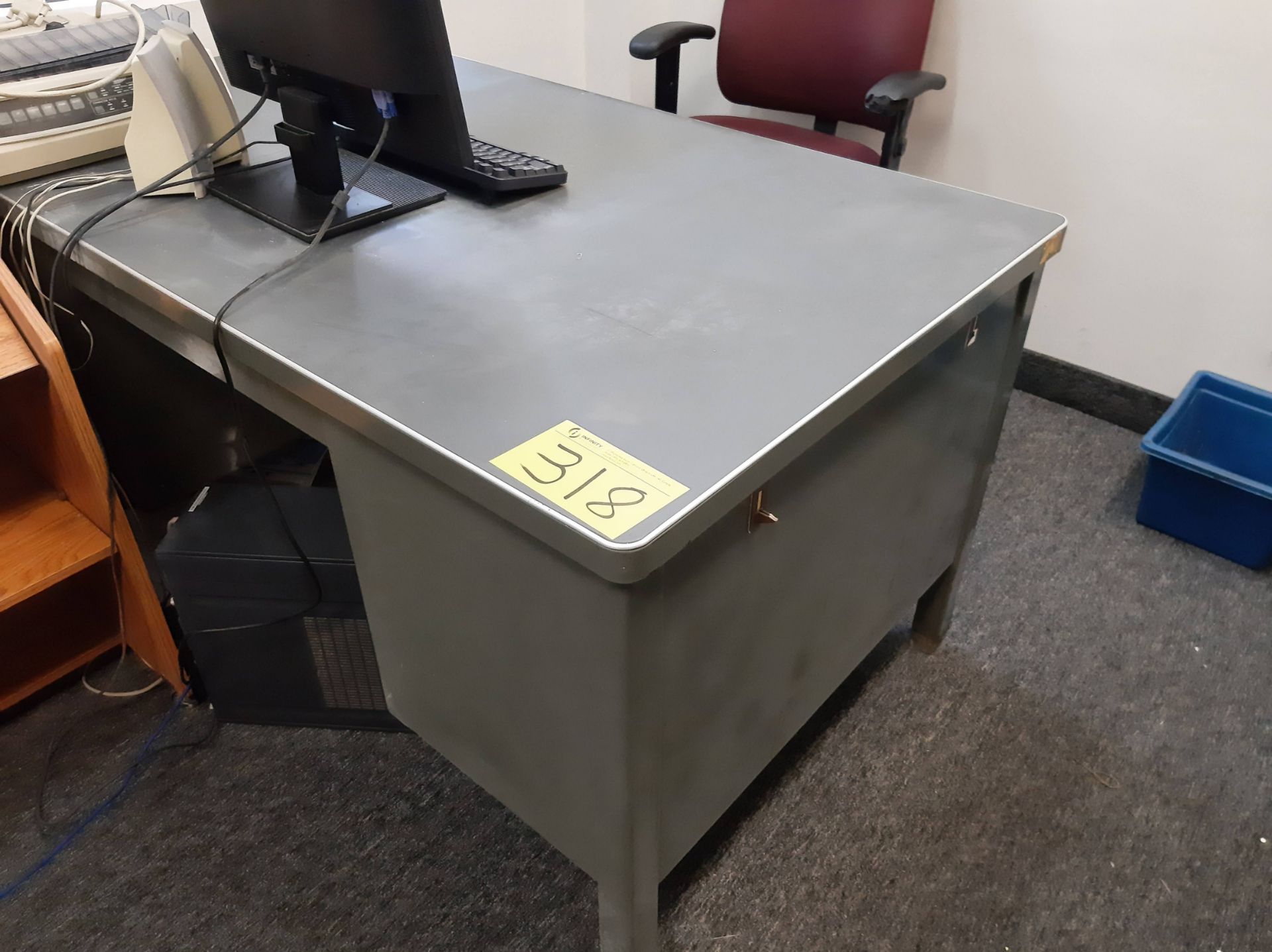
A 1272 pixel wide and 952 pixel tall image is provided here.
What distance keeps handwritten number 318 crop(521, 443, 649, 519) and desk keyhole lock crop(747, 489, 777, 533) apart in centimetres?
17

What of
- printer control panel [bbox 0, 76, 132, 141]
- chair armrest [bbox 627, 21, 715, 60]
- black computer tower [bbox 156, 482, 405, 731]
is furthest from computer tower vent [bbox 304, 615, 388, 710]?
chair armrest [bbox 627, 21, 715, 60]

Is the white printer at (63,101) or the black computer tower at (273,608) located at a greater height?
the white printer at (63,101)

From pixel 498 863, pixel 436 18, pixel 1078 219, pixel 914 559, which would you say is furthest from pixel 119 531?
pixel 1078 219

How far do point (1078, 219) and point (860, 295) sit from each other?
1320 millimetres

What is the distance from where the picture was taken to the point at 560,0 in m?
2.63

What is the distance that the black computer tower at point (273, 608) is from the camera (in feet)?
4.13

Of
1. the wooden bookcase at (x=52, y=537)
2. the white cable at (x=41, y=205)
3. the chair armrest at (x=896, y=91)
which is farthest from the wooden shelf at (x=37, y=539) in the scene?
the chair armrest at (x=896, y=91)

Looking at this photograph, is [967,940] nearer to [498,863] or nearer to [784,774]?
[784,774]

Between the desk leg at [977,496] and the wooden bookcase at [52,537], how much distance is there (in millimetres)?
1203

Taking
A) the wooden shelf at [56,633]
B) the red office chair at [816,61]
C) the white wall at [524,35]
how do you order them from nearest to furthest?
the wooden shelf at [56,633]
the red office chair at [816,61]
the white wall at [524,35]

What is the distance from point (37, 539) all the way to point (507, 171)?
0.88m

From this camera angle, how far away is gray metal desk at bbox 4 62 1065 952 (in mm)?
763

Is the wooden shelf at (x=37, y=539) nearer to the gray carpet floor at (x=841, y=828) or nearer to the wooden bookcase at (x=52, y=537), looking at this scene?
the wooden bookcase at (x=52, y=537)

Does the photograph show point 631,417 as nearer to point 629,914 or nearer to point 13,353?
point 629,914
